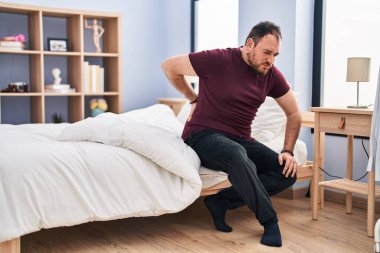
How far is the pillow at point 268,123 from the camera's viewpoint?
10.1 feet

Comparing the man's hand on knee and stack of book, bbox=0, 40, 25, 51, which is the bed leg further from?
stack of book, bbox=0, 40, 25, 51

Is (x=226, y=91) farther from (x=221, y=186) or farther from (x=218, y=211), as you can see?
(x=218, y=211)

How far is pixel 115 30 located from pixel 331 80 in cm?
212

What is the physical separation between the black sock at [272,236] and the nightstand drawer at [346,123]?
67 cm

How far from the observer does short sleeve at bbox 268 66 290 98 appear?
2.68m

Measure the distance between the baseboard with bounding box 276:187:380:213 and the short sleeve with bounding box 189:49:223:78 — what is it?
1306 mm

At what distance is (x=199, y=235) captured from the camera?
2504 millimetres

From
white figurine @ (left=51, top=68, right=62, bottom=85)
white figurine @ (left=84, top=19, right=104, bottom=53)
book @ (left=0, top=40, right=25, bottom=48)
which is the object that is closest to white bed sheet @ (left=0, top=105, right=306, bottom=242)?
book @ (left=0, top=40, right=25, bottom=48)

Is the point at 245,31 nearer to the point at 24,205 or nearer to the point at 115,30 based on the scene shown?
the point at 115,30

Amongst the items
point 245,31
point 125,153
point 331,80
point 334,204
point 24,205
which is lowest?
point 334,204

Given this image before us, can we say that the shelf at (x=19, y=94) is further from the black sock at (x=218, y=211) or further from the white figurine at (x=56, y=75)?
the black sock at (x=218, y=211)

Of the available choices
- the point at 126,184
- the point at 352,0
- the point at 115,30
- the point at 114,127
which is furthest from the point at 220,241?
the point at 115,30

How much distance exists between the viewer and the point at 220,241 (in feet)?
7.89

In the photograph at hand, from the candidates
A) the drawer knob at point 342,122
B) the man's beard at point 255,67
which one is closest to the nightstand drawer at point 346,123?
the drawer knob at point 342,122
